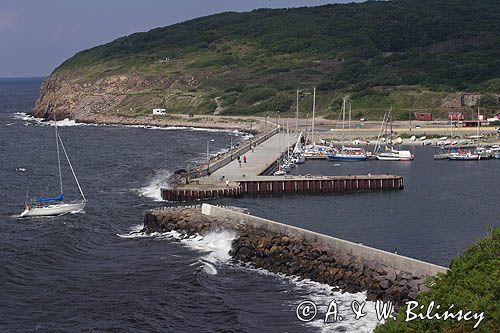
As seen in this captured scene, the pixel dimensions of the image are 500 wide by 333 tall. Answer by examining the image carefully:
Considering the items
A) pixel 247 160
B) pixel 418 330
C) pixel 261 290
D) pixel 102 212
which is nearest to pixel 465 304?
pixel 418 330

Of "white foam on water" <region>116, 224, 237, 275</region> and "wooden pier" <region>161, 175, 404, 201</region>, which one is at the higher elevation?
"wooden pier" <region>161, 175, 404, 201</region>

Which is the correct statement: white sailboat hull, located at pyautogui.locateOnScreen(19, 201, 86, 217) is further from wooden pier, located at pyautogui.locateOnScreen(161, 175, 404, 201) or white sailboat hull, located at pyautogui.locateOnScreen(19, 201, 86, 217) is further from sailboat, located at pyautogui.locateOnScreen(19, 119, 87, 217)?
wooden pier, located at pyautogui.locateOnScreen(161, 175, 404, 201)

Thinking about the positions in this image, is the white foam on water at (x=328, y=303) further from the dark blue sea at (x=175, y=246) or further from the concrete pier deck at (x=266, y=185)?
the concrete pier deck at (x=266, y=185)

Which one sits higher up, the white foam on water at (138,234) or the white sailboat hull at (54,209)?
the white sailboat hull at (54,209)

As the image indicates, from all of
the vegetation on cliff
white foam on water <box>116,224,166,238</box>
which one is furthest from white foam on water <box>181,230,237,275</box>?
the vegetation on cliff

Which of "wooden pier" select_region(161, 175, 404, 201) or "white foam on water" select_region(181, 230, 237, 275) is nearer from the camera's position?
"white foam on water" select_region(181, 230, 237, 275)

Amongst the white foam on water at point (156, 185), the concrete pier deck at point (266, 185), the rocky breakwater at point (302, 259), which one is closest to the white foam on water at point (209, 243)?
the rocky breakwater at point (302, 259)
